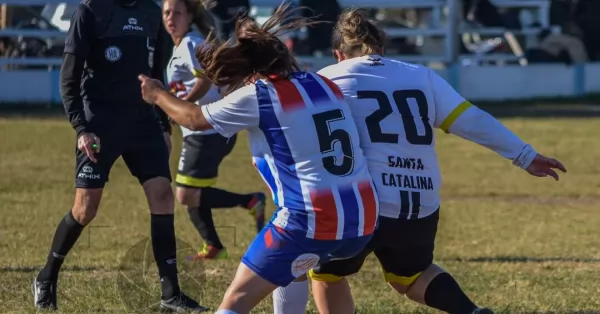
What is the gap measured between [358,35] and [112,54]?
1.57 meters

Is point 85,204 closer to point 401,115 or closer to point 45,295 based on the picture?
point 45,295

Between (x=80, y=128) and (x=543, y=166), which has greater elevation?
(x=543, y=166)

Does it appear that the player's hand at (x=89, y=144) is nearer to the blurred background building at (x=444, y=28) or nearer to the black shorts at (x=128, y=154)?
the black shorts at (x=128, y=154)

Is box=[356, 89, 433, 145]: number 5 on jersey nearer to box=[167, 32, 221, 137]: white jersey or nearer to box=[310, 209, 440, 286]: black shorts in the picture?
box=[310, 209, 440, 286]: black shorts

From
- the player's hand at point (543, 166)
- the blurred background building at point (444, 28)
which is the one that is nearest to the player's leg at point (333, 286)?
the player's hand at point (543, 166)

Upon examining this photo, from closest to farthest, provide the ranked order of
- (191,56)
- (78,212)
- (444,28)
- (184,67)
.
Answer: (78,212) < (191,56) < (184,67) < (444,28)

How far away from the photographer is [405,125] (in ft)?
16.6

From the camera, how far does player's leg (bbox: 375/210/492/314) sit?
5.13m

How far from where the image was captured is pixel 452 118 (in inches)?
203

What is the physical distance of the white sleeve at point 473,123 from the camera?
5.15 meters

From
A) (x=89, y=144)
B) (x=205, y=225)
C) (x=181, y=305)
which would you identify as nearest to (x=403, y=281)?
(x=181, y=305)

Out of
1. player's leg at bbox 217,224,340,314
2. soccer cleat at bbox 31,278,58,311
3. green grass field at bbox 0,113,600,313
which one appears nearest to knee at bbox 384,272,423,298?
player's leg at bbox 217,224,340,314

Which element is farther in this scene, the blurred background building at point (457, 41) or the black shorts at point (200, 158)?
the blurred background building at point (457, 41)

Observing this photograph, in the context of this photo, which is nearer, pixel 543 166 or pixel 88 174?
pixel 543 166
